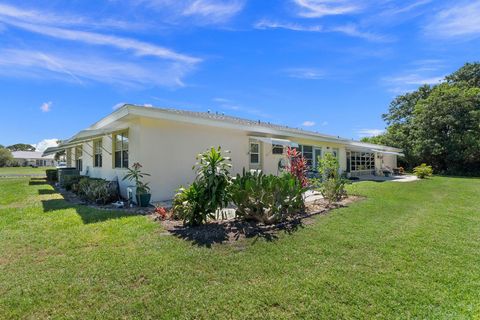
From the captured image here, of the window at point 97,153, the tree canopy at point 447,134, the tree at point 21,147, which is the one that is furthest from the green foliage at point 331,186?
the tree at point 21,147

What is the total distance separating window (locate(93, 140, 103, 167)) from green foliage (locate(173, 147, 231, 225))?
10.2m

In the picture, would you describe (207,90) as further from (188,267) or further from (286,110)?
(188,267)

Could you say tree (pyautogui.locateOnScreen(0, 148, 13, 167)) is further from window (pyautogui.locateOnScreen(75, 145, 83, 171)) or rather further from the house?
the house

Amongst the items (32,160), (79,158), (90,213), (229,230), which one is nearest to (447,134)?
(229,230)

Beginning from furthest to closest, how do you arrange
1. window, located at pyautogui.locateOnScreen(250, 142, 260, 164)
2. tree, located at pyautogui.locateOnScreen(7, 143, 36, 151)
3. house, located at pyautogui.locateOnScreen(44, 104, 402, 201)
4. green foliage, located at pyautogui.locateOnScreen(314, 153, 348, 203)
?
tree, located at pyautogui.locateOnScreen(7, 143, 36, 151), window, located at pyautogui.locateOnScreen(250, 142, 260, 164), house, located at pyautogui.locateOnScreen(44, 104, 402, 201), green foliage, located at pyautogui.locateOnScreen(314, 153, 348, 203)

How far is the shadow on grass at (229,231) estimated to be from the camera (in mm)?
5773

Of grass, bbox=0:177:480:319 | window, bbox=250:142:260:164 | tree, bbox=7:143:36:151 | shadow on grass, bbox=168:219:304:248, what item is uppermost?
tree, bbox=7:143:36:151

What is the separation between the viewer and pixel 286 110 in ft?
75.4

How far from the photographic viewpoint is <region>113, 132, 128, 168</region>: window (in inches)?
454

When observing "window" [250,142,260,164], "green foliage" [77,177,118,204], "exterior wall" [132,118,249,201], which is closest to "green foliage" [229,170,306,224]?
"exterior wall" [132,118,249,201]

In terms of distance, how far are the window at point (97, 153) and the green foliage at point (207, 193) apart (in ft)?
33.6

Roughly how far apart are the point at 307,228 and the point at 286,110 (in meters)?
17.6

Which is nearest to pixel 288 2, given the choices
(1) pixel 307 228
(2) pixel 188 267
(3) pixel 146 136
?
(3) pixel 146 136

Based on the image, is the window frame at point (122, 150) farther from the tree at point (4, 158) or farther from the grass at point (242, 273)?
the tree at point (4, 158)
